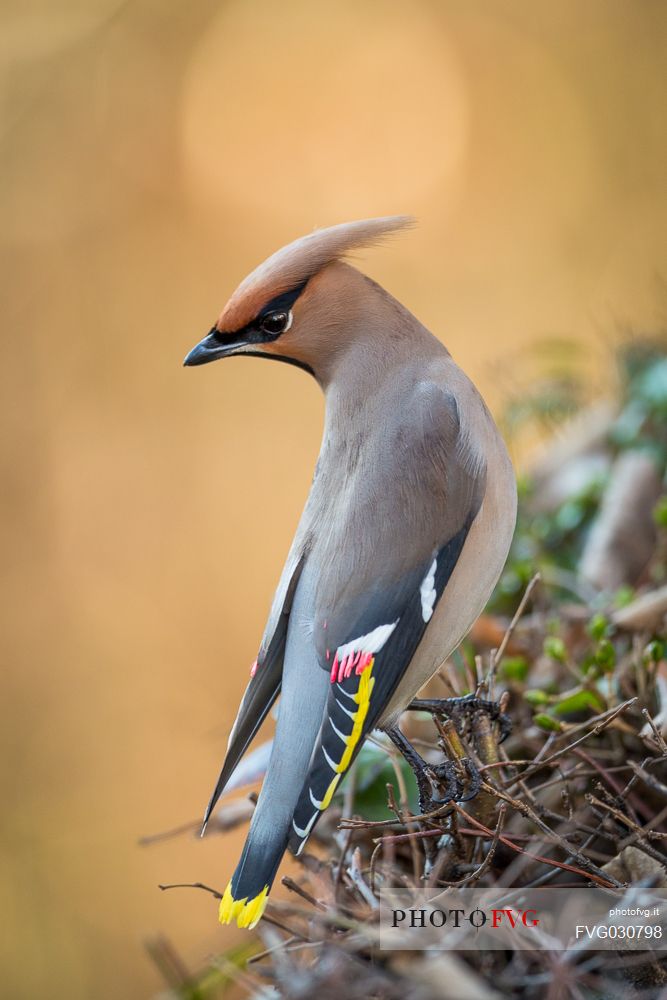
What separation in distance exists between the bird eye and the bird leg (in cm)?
85

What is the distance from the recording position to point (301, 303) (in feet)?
6.81

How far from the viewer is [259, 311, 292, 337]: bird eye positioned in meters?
2.05

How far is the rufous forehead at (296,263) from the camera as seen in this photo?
78.9 inches

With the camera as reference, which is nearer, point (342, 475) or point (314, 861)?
point (314, 861)

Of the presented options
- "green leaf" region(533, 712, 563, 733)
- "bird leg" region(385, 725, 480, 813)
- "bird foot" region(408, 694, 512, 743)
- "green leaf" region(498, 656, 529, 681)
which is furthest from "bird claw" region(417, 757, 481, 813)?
"green leaf" region(498, 656, 529, 681)

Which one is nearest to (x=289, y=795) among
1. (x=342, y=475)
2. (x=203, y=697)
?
(x=342, y=475)

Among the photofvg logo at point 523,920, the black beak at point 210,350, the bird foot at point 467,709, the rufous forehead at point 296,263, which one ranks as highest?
the rufous forehead at point 296,263

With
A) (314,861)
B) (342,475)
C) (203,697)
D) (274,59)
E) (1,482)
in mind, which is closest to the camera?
(314,861)

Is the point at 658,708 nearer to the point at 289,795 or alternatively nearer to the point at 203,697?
the point at 289,795

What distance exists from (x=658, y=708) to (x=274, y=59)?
23.7ft

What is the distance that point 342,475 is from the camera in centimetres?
199

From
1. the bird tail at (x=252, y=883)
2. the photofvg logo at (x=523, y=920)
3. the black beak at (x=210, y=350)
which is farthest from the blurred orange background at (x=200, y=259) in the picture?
the photofvg logo at (x=523, y=920)

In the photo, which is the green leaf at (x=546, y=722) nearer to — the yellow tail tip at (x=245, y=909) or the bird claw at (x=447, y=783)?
the bird claw at (x=447, y=783)

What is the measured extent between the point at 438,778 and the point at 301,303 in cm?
100
